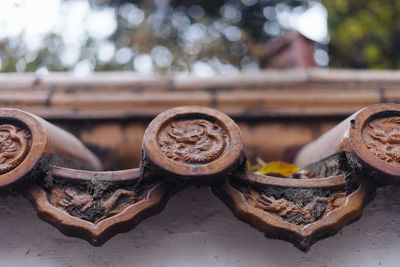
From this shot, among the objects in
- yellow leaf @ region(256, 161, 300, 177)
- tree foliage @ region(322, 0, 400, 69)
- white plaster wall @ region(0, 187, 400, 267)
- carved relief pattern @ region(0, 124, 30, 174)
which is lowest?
tree foliage @ region(322, 0, 400, 69)

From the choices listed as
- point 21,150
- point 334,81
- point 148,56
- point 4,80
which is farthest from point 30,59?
point 21,150

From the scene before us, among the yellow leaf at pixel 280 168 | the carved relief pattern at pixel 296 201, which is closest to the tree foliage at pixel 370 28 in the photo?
the yellow leaf at pixel 280 168

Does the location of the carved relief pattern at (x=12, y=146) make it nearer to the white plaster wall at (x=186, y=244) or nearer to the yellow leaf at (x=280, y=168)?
the white plaster wall at (x=186, y=244)

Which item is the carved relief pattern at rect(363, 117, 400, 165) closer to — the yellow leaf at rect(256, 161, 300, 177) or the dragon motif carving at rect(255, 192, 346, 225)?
the dragon motif carving at rect(255, 192, 346, 225)

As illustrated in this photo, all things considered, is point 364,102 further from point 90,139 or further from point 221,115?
point 90,139

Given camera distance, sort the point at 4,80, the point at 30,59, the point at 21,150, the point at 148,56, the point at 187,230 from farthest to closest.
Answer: the point at 148,56 < the point at 30,59 < the point at 4,80 < the point at 187,230 < the point at 21,150

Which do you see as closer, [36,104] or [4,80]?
[36,104]

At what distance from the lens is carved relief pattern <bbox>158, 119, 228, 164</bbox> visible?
0.92m

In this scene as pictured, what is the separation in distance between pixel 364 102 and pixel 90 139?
994mm

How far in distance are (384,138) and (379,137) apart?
10 millimetres

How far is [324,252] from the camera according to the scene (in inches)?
42.5

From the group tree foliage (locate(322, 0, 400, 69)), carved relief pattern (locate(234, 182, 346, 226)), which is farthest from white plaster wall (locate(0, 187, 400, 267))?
tree foliage (locate(322, 0, 400, 69))

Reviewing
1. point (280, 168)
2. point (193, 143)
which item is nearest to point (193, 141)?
point (193, 143)

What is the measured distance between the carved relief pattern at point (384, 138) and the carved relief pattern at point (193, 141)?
1.00 feet
